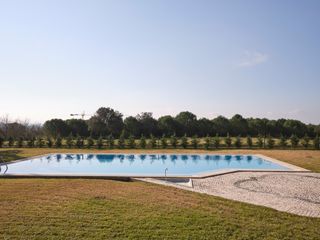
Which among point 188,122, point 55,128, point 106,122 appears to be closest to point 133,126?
point 106,122

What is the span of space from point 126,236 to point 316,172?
36.8 feet

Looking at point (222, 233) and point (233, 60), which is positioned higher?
point (233, 60)

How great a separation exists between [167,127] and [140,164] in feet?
65.5

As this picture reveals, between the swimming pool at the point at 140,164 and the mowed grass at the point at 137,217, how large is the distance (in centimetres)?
676

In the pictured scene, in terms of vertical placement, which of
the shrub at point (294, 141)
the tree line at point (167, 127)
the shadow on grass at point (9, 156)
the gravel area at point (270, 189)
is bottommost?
the gravel area at point (270, 189)

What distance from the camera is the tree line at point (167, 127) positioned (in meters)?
38.4

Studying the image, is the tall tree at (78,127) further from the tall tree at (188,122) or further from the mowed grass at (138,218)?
the mowed grass at (138,218)

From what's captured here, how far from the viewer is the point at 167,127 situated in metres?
39.0

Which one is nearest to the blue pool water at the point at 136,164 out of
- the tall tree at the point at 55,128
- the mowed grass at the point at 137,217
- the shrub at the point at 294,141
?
the mowed grass at the point at 137,217

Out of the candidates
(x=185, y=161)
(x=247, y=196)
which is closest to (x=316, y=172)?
(x=247, y=196)

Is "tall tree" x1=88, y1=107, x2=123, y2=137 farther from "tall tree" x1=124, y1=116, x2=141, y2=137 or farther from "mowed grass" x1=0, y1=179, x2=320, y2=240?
"mowed grass" x1=0, y1=179, x2=320, y2=240

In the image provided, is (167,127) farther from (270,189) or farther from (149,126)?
(270,189)

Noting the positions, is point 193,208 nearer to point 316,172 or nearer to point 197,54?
point 316,172

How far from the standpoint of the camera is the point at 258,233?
5910 millimetres
